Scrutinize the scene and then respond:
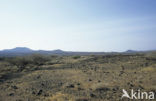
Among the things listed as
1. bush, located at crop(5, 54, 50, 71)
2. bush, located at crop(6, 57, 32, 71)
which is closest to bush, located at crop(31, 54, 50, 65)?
Answer: bush, located at crop(5, 54, 50, 71)

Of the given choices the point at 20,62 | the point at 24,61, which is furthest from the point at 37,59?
the point at 20,62

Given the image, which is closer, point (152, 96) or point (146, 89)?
point (152, 96)

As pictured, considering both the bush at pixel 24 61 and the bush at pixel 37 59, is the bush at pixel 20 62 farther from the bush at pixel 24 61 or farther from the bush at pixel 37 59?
the bush at pixel 37 59

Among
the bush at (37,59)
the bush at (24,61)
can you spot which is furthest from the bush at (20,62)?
the bush at (37,59)

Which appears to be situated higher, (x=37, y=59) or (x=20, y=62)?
(x=37, y=59)

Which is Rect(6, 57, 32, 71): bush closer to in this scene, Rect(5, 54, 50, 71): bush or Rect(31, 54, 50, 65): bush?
Rect(5, 54, 50, 71): bush

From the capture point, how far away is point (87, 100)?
926 centimetres

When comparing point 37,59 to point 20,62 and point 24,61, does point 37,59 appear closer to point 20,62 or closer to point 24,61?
point 24,61

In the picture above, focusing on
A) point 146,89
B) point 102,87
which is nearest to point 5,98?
Result: point 102,87

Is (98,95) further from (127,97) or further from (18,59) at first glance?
(18,59)

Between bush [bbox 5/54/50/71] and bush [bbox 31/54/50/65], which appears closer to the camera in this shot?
bush [bbox 5/54/50/71]

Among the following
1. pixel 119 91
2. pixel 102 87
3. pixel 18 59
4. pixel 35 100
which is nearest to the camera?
pixel 35 100

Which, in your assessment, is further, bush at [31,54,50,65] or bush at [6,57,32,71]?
bush at [31,54,50,65]

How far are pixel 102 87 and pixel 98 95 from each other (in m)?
1.55
